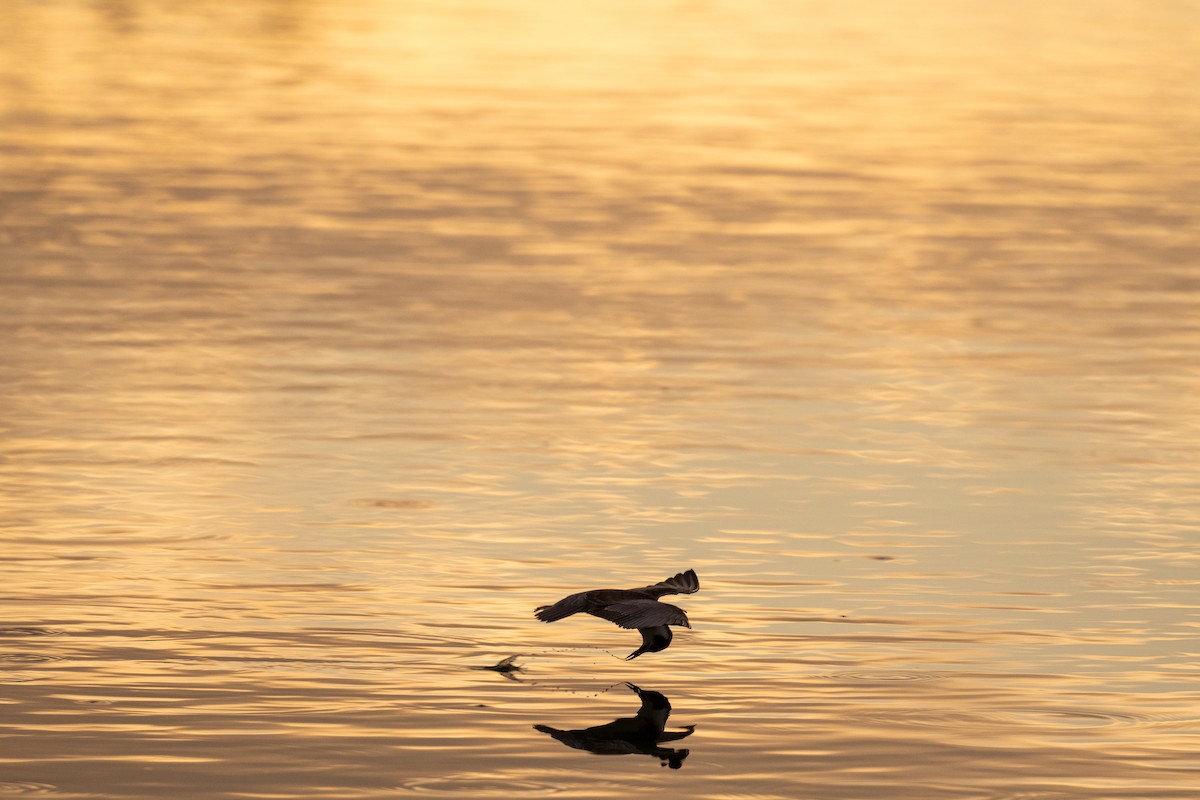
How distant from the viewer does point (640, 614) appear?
30.7 feet

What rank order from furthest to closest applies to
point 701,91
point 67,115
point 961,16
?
1. point 961,16
2. point 701,91
3. point 67,115

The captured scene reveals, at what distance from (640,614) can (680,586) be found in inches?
14.9

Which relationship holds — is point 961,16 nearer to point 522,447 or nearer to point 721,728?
point 522,447

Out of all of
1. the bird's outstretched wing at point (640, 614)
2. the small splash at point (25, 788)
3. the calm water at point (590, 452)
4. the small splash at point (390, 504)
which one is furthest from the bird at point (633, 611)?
the small splash at point (390, 504)

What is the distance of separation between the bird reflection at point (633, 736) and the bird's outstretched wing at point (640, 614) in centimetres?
34

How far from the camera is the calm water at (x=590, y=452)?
8984 millimetres

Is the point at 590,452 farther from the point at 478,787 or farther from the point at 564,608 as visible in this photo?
the point at 478,787

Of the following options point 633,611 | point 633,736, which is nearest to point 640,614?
point 633,611

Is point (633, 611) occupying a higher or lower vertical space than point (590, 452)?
higher

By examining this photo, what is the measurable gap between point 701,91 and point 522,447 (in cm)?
2188

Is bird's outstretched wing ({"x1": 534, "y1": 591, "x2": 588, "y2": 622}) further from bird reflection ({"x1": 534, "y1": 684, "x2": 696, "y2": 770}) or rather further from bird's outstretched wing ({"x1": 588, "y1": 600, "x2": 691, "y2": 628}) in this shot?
bird reflection ({"x1": 534, "y1": 684, "x2": 696, "y2": 770})

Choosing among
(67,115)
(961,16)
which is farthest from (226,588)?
(961,16)

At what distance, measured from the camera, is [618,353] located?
55.2ft

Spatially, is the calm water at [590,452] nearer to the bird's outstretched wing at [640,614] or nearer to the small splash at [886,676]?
the small splash at [886,676]
